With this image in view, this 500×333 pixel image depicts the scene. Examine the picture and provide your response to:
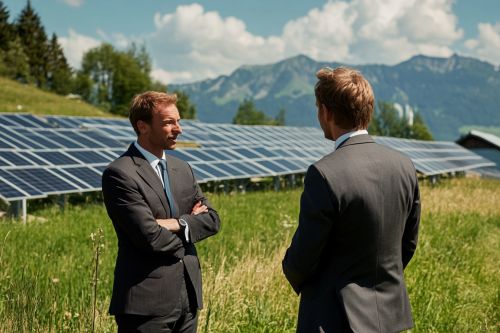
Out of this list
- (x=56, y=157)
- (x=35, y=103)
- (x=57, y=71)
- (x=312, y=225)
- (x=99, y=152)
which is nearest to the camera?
(x=312, y=225)

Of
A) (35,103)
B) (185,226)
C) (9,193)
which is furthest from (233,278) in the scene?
(35,103)

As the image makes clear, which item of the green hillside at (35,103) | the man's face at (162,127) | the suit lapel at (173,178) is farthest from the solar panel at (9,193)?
the green hillside at (35,103)

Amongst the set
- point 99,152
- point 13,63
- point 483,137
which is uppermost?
point 13,63

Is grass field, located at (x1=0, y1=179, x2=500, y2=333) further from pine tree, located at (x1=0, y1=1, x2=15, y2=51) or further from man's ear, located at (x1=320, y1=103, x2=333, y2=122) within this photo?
pine tree, located at (x1=0, y1=1, x2=15, y2=51)

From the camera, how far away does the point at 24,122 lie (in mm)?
19594

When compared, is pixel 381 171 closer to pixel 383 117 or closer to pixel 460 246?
pixel 460 246

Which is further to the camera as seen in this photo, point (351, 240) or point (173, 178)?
point (173, 178)

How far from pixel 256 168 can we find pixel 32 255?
14.0 meters

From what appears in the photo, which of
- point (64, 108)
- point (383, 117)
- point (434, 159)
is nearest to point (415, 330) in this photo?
point (434, 159)

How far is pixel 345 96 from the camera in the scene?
305cm

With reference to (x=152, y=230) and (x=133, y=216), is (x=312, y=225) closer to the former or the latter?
(x=152, y=230)

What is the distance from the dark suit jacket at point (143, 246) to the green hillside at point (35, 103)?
3897cm

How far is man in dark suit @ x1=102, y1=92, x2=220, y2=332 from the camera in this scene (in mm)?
3656

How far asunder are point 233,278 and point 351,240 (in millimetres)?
3322
